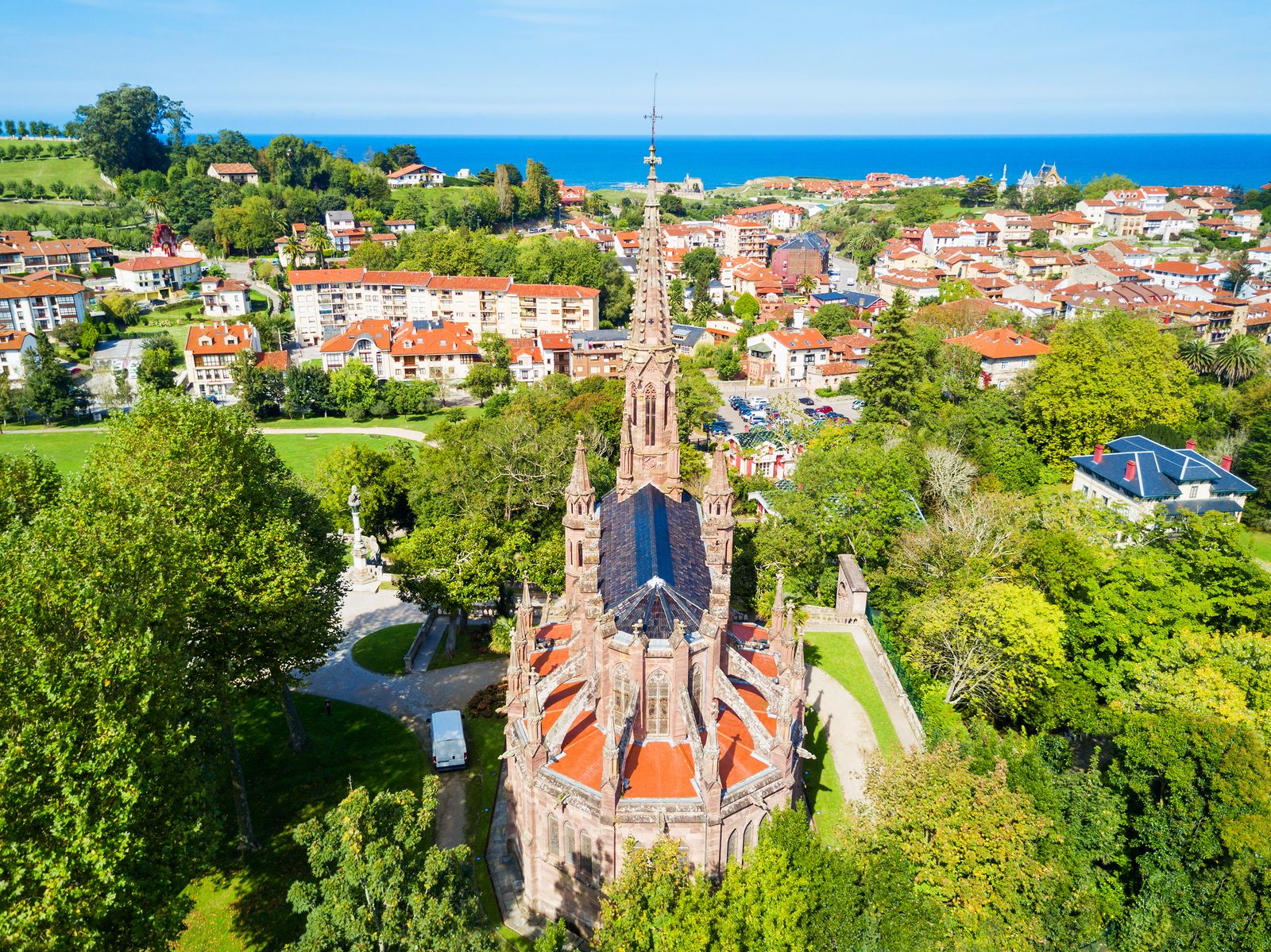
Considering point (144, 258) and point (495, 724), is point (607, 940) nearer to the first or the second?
point (495, 724)

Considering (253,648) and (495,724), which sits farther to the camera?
(495,724)

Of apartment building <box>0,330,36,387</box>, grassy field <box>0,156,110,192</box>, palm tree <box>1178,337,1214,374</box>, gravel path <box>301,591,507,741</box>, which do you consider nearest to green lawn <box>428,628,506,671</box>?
gravel path <box>301,591,507,741</box>

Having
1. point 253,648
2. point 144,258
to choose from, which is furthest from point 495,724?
point 144,258

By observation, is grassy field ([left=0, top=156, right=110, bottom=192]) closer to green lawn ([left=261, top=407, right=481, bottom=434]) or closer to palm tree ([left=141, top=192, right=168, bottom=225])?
palm tree ([left=141, top=192, right=168, bottom=225])

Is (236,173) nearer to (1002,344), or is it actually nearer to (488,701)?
(1002,344)

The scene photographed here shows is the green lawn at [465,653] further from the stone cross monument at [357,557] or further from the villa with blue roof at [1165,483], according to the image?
the villa with blue roof at [1165,483]
